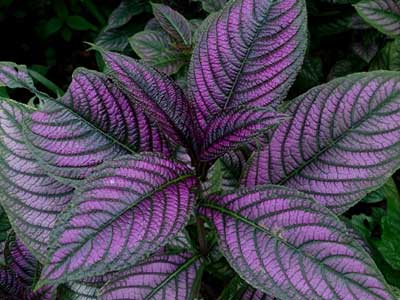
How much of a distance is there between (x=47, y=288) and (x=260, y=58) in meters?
0.56

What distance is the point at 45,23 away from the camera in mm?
2730

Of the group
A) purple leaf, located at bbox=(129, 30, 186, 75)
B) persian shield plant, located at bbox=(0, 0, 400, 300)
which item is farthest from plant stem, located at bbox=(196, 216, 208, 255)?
purple leaf, located at bbox=(129, 30, 186, 75)

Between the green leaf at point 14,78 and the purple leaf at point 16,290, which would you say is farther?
the purple leaf at point 16,290

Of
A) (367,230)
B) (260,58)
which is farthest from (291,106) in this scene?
(367,230)

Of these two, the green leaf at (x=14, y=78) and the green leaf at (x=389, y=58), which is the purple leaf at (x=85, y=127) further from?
the green leaf at (x=389, y=58)

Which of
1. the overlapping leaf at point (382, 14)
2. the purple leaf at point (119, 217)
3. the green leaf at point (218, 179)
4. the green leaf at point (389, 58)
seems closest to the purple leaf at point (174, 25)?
the overlapping leaf at point (382, 14)

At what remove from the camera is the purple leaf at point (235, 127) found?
0.74 metres

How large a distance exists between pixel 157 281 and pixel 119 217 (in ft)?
0.70

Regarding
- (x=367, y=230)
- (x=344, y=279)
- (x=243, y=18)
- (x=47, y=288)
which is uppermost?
(x=243, y=18)

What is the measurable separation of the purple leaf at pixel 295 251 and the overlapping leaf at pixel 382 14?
0.97 meters

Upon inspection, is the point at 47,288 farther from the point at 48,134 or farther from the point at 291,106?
the point at 291,106

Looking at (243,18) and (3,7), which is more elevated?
(243,18)

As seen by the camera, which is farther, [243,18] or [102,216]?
[243,18]

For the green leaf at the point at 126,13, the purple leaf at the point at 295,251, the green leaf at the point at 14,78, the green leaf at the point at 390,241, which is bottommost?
the green leaf at the point at 390,241
